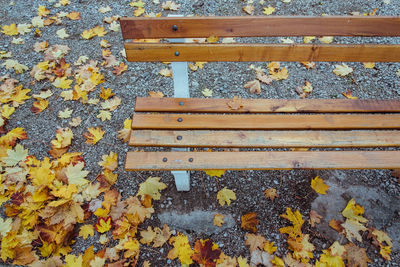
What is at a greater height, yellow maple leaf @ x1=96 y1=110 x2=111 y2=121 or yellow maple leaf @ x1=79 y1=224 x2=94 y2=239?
yellow maple leaf @ x1=96 y1=110 x2=111 y2=121

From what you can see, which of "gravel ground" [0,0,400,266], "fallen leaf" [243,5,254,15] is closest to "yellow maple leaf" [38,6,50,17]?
"gravel ground" [0,0,400,266]

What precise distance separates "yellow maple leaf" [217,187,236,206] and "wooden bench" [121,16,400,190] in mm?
612

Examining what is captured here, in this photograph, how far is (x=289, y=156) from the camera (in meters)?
1.70

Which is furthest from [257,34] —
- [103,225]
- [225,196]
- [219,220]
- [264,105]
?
[103,225]

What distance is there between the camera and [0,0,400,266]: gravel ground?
215 cm

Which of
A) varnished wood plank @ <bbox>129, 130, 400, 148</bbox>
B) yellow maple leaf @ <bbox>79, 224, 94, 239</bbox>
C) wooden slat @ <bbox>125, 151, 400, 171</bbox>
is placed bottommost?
yellow maple leaf @ <bbox>79, 224, 94, 239</bbox>

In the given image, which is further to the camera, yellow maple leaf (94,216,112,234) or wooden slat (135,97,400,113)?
yellow maple leaf (94,216,112,234)

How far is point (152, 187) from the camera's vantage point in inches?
87.4

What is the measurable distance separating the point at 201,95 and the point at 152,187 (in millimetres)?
1125

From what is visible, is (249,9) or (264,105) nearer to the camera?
(264,105)

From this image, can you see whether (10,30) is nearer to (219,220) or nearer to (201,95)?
(201,95)

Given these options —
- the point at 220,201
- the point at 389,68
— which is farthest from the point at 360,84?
the point at 220,201

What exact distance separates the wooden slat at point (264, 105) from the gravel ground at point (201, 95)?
2.16 feet

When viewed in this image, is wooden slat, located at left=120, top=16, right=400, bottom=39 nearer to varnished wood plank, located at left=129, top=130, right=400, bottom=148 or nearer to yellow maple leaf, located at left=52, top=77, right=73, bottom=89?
varnished wood plank, located at left=129, top=130, right=400, bottom=148
